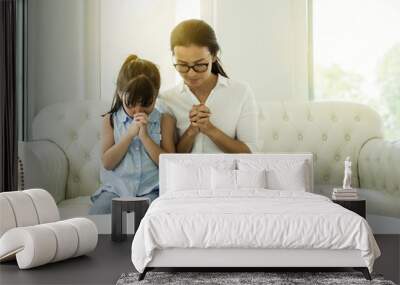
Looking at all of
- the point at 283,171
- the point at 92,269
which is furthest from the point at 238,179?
the point at 92,269

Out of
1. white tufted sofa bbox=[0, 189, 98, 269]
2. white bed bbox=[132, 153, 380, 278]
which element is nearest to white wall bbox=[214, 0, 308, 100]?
white bed bbox=[132, 153, 380, 278]

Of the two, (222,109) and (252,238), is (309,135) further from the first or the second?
(252,238)

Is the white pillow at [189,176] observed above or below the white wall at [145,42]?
below

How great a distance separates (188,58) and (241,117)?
0.84 meters

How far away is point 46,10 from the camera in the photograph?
7543 mm

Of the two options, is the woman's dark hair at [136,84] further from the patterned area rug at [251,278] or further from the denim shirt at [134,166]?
the patterned area rug at [251,278]

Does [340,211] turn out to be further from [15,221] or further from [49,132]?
[49,132]

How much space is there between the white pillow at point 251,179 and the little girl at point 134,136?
A: 951 millimetres

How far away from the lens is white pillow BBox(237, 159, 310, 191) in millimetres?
6891

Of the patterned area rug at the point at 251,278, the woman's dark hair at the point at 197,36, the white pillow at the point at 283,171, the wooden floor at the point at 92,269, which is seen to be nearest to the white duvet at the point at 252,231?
the patterned area rug at the point at 251,278

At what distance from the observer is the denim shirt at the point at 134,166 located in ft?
24.5

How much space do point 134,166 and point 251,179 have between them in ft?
4.51

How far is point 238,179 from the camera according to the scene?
22.4 feet

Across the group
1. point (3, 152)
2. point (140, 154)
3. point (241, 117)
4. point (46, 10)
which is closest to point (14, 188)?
point (3, 152)
